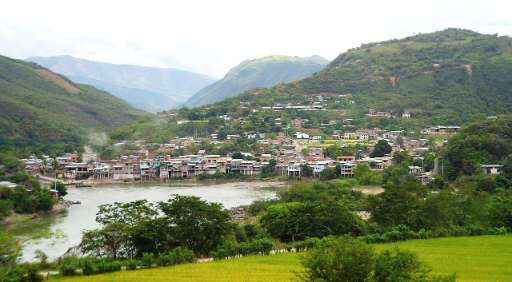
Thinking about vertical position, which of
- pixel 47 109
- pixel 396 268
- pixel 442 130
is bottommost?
pixel 396 268

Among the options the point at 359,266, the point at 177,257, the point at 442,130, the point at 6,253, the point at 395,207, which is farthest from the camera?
the point at 442,130

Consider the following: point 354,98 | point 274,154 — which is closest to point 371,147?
point 274,154

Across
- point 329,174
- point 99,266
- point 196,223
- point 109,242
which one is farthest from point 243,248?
point 329,174

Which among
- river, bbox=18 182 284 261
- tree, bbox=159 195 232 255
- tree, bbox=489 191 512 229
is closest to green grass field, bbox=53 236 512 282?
tree, bbox=159 195 232 255

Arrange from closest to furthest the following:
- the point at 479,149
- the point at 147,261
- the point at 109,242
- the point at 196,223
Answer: the point at 147,261 < the point at 109,242 < the point at 196,223 < the point at 479,149

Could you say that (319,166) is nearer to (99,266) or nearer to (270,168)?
(270,168)

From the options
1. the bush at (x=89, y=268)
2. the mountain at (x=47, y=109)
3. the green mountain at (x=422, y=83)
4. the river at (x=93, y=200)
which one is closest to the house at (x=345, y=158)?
the river at (x=93, y=200)
